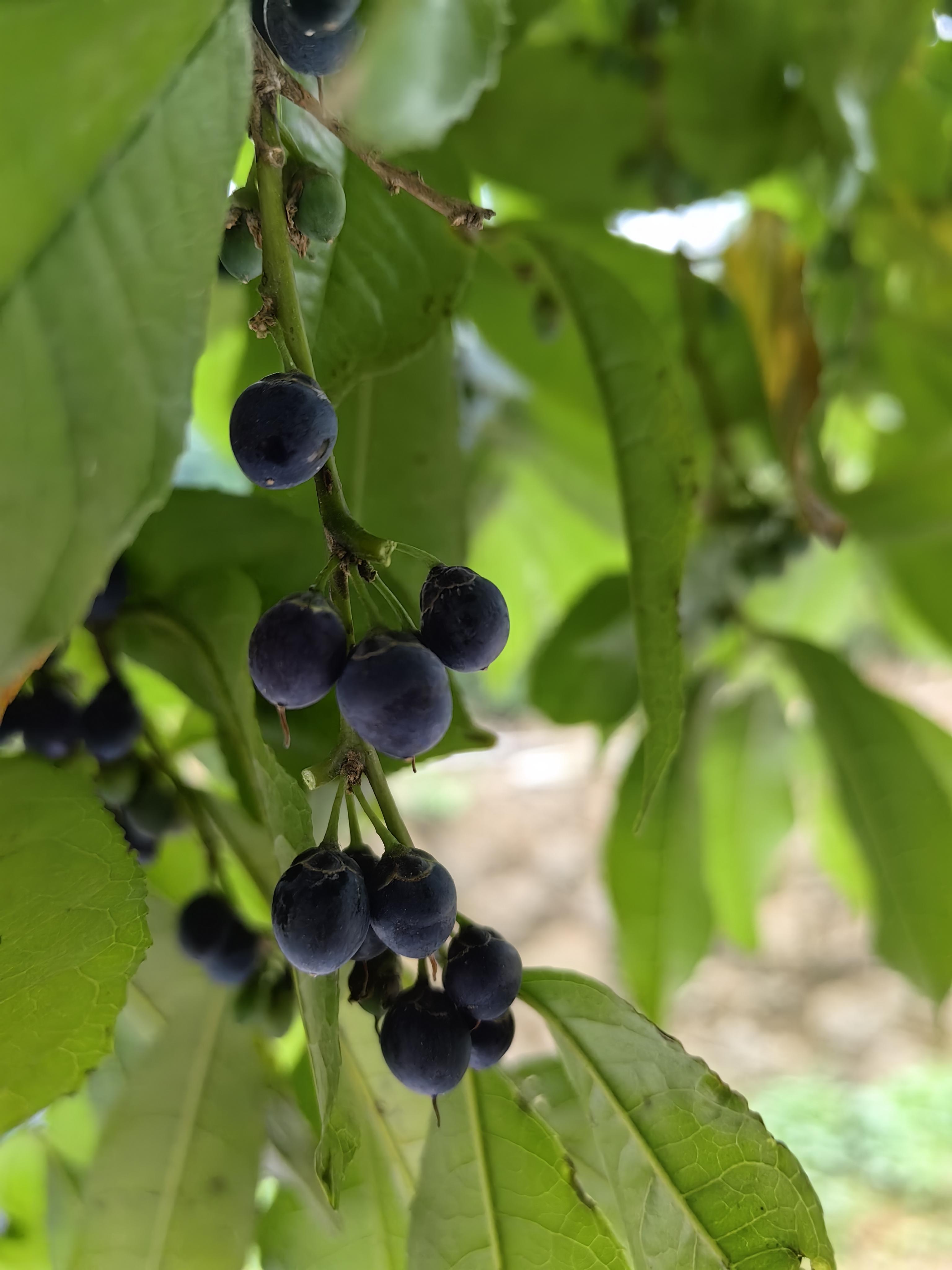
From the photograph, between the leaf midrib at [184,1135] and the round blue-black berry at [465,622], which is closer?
the round blue-black berry at [465,622]

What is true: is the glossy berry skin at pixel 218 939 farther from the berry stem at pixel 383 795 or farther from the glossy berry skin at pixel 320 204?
the glossy berry skin at pixel 320 204

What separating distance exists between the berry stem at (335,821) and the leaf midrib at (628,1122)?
113mm

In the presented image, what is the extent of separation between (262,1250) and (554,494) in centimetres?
58

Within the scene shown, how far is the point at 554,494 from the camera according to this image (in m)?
0.83

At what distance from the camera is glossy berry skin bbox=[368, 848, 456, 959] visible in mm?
264

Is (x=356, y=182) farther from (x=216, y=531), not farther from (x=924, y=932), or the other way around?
(x=924, y=932)

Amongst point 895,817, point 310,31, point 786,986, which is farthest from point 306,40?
point 786,986

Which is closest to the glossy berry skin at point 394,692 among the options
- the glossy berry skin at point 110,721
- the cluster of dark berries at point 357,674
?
the cluster of dark berries at point 357,674

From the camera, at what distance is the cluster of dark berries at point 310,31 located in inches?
8.8

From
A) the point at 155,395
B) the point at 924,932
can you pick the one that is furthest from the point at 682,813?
the point at 155,395

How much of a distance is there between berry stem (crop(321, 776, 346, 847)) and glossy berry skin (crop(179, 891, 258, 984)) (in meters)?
0.19

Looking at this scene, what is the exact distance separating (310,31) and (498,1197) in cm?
34

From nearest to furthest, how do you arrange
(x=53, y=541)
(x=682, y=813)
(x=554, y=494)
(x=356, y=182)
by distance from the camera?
(x=53, y=541), (x=356, y=182), (x=682, y=813), (x=554, y=494)

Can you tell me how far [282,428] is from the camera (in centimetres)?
23
